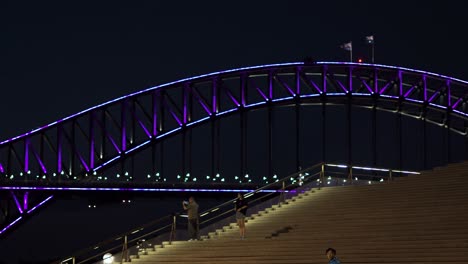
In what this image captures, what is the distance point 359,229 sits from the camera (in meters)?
29.8

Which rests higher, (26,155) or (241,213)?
(26,155)

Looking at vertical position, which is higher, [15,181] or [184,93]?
[184,93]

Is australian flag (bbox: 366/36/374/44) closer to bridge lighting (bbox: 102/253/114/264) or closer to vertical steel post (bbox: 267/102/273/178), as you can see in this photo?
vertical steel post (bbox: 267/102/273/178)

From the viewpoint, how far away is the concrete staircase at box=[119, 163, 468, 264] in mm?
26750

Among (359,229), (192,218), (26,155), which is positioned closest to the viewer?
(359,229)

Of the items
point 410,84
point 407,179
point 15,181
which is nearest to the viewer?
point 407,179

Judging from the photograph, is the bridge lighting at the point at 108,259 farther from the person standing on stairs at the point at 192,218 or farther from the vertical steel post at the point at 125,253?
the person standing on stairs at the point at 192,218

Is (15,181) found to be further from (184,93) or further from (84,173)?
(184,93)

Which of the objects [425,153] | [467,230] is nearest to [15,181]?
[425,153]

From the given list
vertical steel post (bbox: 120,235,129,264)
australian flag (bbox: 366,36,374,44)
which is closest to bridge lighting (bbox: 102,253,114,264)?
vertical steel post (bbox: 120,235,129,264)

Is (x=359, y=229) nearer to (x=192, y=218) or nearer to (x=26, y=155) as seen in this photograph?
(x=192, y=218)

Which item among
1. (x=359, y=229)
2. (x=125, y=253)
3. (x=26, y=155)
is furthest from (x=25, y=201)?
(x=359, y=229)

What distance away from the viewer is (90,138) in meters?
90.6

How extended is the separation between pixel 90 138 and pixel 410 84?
28028 millimetres
